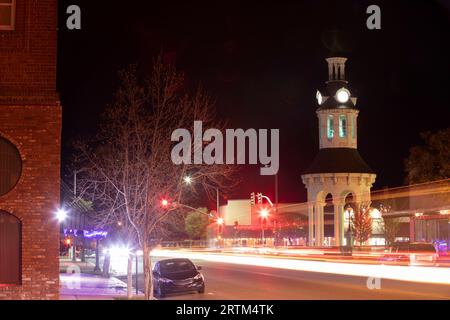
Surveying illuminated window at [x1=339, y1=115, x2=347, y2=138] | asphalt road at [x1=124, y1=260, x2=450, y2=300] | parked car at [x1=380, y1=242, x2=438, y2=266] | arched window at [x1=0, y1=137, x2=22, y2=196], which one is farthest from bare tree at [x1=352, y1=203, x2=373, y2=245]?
arched window at [x1=0, y1=137, x2=22, y2=196]

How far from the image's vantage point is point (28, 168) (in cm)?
1752

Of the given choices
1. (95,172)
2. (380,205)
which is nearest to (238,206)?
(380,205)

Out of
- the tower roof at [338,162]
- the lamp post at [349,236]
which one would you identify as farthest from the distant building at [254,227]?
the tower roof at [338,162]

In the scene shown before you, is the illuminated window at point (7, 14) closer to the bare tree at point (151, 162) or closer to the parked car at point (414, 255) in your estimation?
the bare tree at point (151, 162)

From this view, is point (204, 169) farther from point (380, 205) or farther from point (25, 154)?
point (380, 205)

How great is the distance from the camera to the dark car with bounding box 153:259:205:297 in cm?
2770

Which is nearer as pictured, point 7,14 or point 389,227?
point 7,14

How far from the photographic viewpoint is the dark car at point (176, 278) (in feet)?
90.9

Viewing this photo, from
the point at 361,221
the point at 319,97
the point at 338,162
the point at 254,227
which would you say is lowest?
the point at 254,227

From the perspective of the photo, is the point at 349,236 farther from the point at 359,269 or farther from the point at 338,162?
the point at 359,269

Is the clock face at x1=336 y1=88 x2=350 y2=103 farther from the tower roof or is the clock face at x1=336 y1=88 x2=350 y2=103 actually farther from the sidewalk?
the sidewalk

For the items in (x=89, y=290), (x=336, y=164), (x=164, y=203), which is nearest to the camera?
(x=164, y=203)

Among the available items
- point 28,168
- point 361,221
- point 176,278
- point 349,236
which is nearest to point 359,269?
point 176,278

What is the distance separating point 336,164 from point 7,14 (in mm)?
68051
